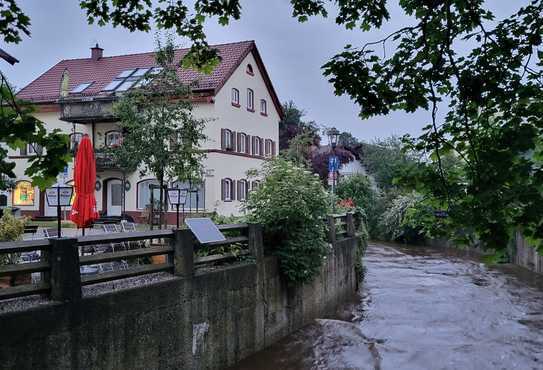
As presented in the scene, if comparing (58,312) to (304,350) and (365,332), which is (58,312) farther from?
(365,332)

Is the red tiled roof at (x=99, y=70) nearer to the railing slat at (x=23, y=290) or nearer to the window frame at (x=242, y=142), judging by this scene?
the window frame at (x=242, y=142)

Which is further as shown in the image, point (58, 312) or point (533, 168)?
point (58, 312)

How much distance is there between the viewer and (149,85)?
16.3 meters

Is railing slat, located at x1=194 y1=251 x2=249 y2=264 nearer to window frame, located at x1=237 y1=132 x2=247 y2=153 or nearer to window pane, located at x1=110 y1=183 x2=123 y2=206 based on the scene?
window frame, located at x1=237 y1=132 x2=247 y2=153

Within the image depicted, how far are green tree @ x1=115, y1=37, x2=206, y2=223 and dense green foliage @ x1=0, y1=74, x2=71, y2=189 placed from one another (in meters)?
11.8

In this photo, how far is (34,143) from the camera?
427 cm

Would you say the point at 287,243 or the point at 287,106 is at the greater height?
the point at 287,106

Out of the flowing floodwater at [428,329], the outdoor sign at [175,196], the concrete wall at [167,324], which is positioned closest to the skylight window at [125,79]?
the flowing floodwater at [428,329]

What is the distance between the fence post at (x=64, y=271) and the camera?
245 inches

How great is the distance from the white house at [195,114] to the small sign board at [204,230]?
1914 cm

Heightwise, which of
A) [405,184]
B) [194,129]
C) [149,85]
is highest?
[149,85]

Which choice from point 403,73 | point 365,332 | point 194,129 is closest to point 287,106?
point 194,129

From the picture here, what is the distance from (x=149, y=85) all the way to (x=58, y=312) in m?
11.0

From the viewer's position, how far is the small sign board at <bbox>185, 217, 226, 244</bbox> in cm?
851
